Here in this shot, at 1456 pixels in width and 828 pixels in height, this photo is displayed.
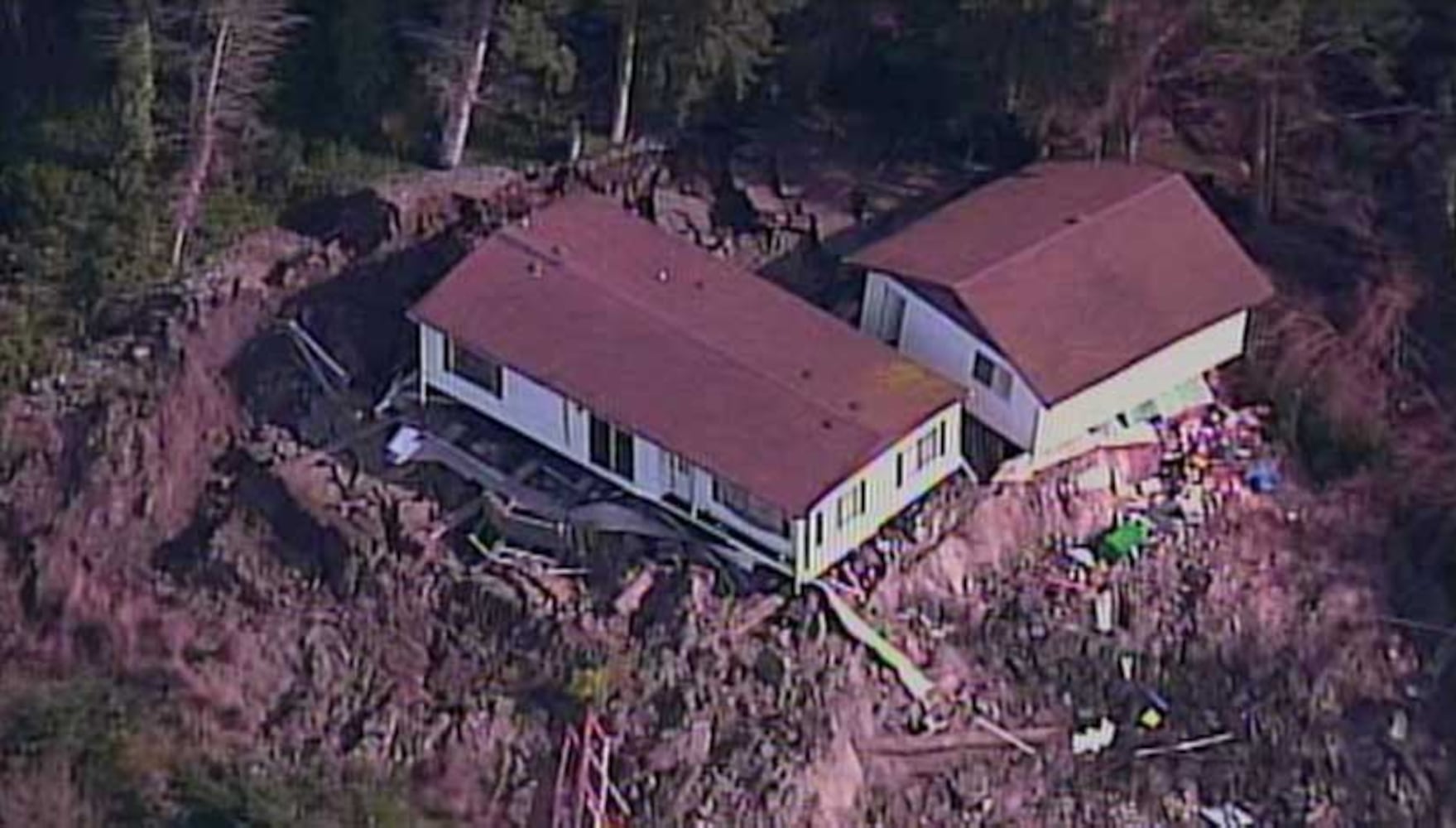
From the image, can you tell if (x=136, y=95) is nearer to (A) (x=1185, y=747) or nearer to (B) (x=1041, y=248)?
(B) (x=1041, y=248)

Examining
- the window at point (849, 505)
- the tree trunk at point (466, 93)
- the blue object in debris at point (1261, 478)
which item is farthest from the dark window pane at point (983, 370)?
the tree trunk at point (466, 93)

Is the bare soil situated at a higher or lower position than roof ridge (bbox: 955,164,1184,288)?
lower

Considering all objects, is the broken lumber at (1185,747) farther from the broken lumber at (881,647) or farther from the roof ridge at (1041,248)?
the roof ridge at (1041,248)

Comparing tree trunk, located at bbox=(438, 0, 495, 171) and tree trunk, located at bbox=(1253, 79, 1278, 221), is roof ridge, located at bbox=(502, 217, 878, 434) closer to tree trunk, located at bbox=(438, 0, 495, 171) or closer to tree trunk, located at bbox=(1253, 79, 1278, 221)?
tree trunk, located at bbox=(438, 0, 495, 171)

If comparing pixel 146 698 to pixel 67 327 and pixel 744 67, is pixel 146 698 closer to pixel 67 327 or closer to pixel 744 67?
pixel 67 327

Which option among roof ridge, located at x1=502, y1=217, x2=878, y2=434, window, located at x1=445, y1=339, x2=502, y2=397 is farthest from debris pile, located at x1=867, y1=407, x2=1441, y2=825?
window, located at x1=445, y1=339, x2=502, y2=397

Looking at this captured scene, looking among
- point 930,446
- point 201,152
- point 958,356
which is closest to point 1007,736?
point 930,446
